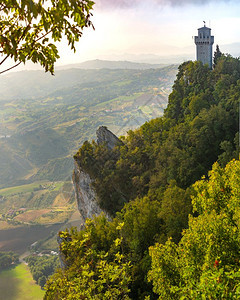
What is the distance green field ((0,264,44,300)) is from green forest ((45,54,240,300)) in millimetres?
87471

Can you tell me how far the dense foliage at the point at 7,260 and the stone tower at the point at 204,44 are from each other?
131256mm

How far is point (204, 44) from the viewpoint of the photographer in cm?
6562

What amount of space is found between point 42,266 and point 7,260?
24.0 m

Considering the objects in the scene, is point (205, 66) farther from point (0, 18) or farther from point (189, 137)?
point (0, 18)

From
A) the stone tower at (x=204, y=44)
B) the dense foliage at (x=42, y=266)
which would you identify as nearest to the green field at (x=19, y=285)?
the dense foliage at (x=42, y=266)

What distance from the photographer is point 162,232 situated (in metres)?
29.0

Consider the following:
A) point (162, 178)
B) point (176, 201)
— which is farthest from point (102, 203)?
point (176, 201)

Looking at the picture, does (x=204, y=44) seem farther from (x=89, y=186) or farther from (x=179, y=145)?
(x=89, y=186)

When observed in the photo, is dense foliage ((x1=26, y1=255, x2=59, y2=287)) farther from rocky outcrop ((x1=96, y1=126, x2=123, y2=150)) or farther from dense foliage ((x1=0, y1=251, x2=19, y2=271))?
rocky outcrop ((x1=96, y1=126, x2=123, y2=150))

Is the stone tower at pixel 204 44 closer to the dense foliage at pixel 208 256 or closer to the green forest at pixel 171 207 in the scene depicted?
the green forest at pixel 171 207

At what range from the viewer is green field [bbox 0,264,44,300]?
402 feet

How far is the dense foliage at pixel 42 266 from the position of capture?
131m

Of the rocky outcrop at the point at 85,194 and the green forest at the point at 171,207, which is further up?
the green forest at the point at 171,207

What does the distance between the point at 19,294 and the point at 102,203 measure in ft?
303
